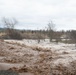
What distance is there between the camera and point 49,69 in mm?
13945

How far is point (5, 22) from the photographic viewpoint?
158 feet

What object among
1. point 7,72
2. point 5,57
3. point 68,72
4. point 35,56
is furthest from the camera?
point 35,56

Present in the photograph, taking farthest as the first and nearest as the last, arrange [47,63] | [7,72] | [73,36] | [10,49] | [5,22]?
[5,22]
[73,36]
[10,49]
[47,63]
[7,72]

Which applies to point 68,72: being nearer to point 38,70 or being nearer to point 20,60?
point 38,70

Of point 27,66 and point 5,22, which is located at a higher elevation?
point 5,22

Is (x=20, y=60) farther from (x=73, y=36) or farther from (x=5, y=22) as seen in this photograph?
(x=5, y=22)

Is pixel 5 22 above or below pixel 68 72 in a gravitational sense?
above

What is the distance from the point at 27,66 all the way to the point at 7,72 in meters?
1.61

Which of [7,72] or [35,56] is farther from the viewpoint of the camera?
[35,56]

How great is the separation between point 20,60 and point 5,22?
33.1 meters

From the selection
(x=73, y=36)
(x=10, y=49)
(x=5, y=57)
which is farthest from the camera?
(x=73, y=36)

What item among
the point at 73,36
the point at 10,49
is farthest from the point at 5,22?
the point at 10,49

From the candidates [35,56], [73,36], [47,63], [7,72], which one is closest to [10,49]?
[35,56]

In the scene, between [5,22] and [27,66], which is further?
[5,22]
